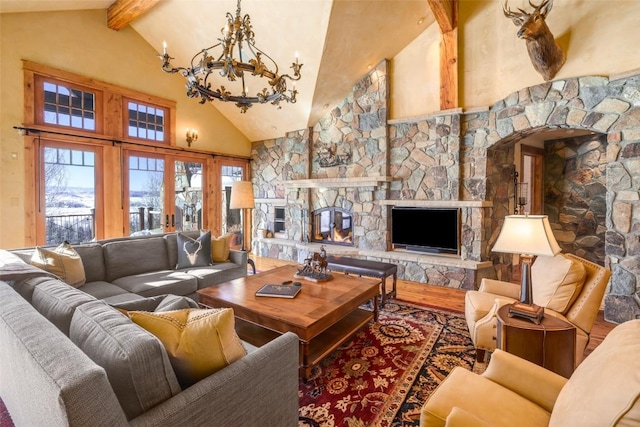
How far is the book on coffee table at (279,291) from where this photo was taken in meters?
2.59

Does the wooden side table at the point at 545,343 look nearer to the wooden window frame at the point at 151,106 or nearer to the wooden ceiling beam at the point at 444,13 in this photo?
the wooden ceiling beam at the point at 444,13

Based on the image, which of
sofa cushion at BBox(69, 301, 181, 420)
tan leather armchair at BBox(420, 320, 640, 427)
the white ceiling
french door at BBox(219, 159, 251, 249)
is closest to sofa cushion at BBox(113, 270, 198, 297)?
sofa cushion at BBox(69, 301, 181, 420)

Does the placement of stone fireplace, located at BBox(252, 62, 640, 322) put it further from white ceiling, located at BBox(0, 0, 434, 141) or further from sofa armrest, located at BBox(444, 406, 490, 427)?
sofa armrest, located at BBox(444, 406, 490, 427)

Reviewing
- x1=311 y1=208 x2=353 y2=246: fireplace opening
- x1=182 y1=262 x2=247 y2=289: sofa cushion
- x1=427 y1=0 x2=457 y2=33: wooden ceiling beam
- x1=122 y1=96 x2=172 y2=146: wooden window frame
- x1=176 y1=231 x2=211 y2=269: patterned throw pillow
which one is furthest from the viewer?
x1=311 y1=208 x2=353 y2=246: fireplace opening

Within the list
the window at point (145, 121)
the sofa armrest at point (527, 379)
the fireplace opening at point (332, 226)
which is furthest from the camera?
the fireplace opening at point (332, 226)

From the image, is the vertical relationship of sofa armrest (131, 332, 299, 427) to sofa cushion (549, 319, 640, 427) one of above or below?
below

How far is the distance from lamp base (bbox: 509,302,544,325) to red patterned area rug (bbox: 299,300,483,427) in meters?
0.61

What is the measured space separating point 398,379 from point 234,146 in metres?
5.92

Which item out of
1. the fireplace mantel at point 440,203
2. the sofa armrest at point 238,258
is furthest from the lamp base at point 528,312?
the sofa armrest at point 238,258

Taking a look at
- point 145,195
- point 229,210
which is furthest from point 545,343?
point 229,210

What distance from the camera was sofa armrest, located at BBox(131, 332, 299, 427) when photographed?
1024 millimetres

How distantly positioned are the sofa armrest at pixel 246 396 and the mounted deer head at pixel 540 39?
3.91 m

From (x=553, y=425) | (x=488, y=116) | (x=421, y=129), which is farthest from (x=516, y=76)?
(x=553, y=425)

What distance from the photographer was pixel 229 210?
6941 mm
